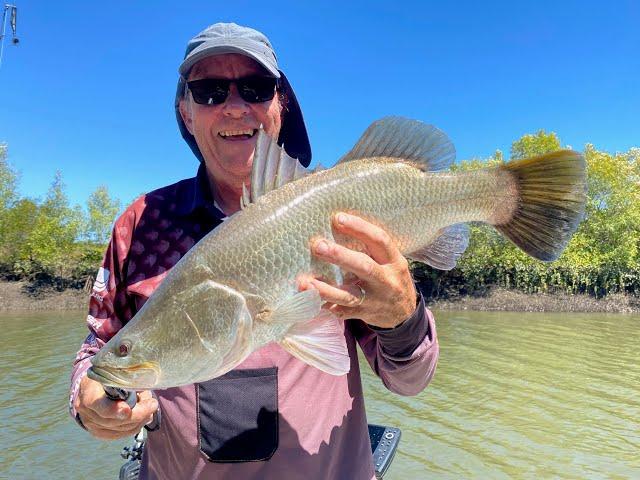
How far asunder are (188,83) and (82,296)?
36981mm

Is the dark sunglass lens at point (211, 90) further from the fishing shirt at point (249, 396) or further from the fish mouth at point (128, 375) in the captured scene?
the fish mouth at point (128, 375)

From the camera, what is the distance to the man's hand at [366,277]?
5.53 ft

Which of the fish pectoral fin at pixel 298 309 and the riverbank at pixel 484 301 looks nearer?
the fish pectoral fin at pixel 298 309

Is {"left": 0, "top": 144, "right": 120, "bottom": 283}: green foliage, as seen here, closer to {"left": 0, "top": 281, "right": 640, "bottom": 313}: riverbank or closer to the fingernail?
{"left": 0, "top": 281, "right": 640, "bottom": 313}: riverbank

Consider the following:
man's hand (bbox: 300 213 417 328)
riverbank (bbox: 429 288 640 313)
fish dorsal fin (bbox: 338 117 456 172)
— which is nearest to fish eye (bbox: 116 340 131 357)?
man's hand (bbox: 300 213 417 328)

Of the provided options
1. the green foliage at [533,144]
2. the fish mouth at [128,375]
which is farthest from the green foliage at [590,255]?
the fish mouth at [128,375]

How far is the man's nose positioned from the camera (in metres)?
2.33

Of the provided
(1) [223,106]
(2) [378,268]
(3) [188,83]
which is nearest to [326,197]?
(2) [378,268]

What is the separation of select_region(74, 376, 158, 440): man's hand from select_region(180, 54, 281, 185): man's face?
1.15 metres

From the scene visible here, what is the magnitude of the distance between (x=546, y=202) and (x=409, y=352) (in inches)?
33.0

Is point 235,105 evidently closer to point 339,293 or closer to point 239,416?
point 339,293

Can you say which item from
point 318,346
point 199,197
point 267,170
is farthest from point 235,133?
point 318,346

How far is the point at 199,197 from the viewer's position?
7.88ft

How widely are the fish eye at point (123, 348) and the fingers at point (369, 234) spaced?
83 cm
